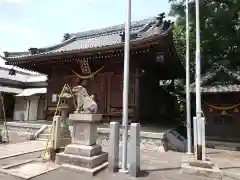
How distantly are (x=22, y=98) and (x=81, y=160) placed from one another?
17452 millimetres

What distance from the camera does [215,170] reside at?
5.38m

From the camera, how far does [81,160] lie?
19.1 feet

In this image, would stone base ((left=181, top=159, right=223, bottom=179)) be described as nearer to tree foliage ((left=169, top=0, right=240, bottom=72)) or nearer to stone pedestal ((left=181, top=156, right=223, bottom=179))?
stone pedestal ((left=181, top=156, right=223, bottom=179))

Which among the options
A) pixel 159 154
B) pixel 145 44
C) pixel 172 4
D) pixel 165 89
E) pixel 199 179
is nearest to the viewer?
pixel 199 179

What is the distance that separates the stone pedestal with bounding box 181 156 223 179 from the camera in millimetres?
5295

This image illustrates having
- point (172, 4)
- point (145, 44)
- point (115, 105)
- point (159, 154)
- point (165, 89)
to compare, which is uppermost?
point (172, 4)

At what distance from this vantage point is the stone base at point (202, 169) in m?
5.30

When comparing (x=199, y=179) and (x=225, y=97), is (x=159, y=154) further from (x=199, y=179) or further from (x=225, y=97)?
(x=225, y=97)

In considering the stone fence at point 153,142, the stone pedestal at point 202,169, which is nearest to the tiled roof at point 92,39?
the stone fence at point 153,142

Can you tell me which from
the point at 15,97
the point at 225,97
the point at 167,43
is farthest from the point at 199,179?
the point at 15,97

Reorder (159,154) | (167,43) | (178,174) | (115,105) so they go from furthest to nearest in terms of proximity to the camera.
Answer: (115,105)
(167,43)
(159,154)
(178,174)

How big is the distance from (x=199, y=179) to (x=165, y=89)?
44.8 ft

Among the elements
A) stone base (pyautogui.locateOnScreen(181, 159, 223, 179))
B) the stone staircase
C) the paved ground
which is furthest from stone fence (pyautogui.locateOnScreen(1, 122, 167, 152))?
stone base (pyautogui.locateOnScreen(181, 159, 223, 179))

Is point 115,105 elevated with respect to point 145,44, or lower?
lower
